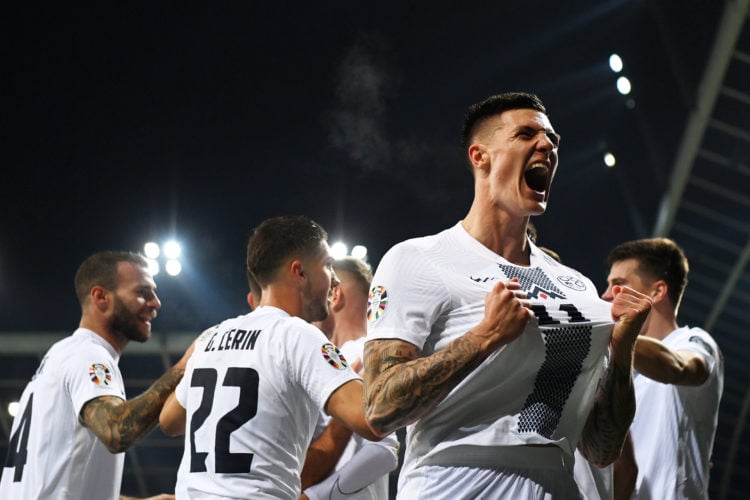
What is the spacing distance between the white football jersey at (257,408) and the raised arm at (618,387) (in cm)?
99

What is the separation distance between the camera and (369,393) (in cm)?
264

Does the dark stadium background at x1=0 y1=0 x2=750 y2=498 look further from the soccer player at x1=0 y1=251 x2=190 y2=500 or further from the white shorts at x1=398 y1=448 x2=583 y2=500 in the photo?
the white shorts at x1=398 y1=448 x2=583 y2=500

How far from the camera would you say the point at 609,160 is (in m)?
19.1

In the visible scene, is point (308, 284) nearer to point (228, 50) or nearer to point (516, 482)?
point (516, 482)

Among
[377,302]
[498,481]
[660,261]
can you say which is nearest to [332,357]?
[377,302]

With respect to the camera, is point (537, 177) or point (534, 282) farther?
point (537, 177)

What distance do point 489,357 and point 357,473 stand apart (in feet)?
5.74

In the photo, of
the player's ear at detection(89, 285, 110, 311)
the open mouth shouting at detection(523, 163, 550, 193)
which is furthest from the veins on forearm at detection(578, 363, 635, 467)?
the player's ear at detection(89, 285, 110, 311)

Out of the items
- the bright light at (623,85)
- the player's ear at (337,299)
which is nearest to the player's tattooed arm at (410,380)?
the player's ear at (337,299)

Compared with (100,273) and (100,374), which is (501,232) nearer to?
(100,374)

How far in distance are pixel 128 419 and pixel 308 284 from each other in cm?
111

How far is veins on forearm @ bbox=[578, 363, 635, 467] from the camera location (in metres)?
2.94

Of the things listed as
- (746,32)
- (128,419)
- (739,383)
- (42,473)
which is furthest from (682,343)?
(739,383)

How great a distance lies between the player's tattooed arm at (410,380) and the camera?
2516 millimetres
